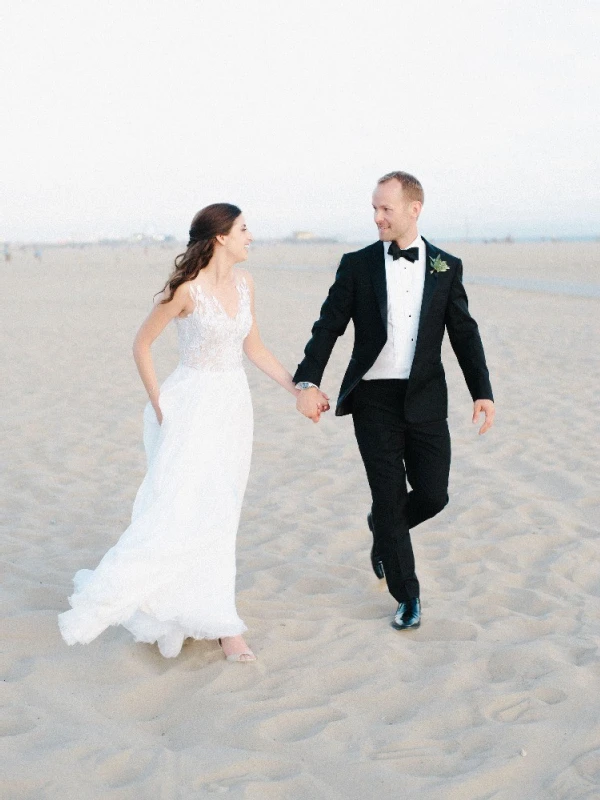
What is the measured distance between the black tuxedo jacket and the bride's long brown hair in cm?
58

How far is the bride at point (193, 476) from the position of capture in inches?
139

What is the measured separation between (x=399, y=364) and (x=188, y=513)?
1.21 meters

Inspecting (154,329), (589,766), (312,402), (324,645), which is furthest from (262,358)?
(589,766)

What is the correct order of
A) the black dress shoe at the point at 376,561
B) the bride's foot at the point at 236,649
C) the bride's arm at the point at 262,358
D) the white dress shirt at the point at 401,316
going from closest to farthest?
the bride's foot at the point at 236,649 < the white dress shirt at the point at 401,316 < the bride's arm at the point at 262,358 < the black dress shoe at the point at 376,561

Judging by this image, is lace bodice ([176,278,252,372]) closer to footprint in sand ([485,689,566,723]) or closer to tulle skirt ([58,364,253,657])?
tulle skirt ([58,364,253,657])

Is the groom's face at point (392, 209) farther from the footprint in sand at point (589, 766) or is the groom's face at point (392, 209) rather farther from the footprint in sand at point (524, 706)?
the footprint in sand at point (589, 766)

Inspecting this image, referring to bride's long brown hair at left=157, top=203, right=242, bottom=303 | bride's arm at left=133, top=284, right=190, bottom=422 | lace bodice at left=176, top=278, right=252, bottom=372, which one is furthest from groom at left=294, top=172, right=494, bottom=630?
bride's arm at left=133, top=284, right=190, bottom=422

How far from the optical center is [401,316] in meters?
4.04

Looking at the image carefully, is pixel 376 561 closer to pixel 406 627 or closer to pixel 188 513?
pixel 406 627

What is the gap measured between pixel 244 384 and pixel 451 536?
6.48ft

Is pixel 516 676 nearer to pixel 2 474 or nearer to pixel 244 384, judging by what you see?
pixel 244 384

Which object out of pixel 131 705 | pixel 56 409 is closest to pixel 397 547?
pixel 131 705

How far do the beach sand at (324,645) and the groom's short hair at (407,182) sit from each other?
6.71ft

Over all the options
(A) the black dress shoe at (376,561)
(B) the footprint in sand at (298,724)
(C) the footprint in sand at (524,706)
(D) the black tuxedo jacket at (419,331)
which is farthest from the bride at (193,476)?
(C) the footprint in sand at (524,706)
